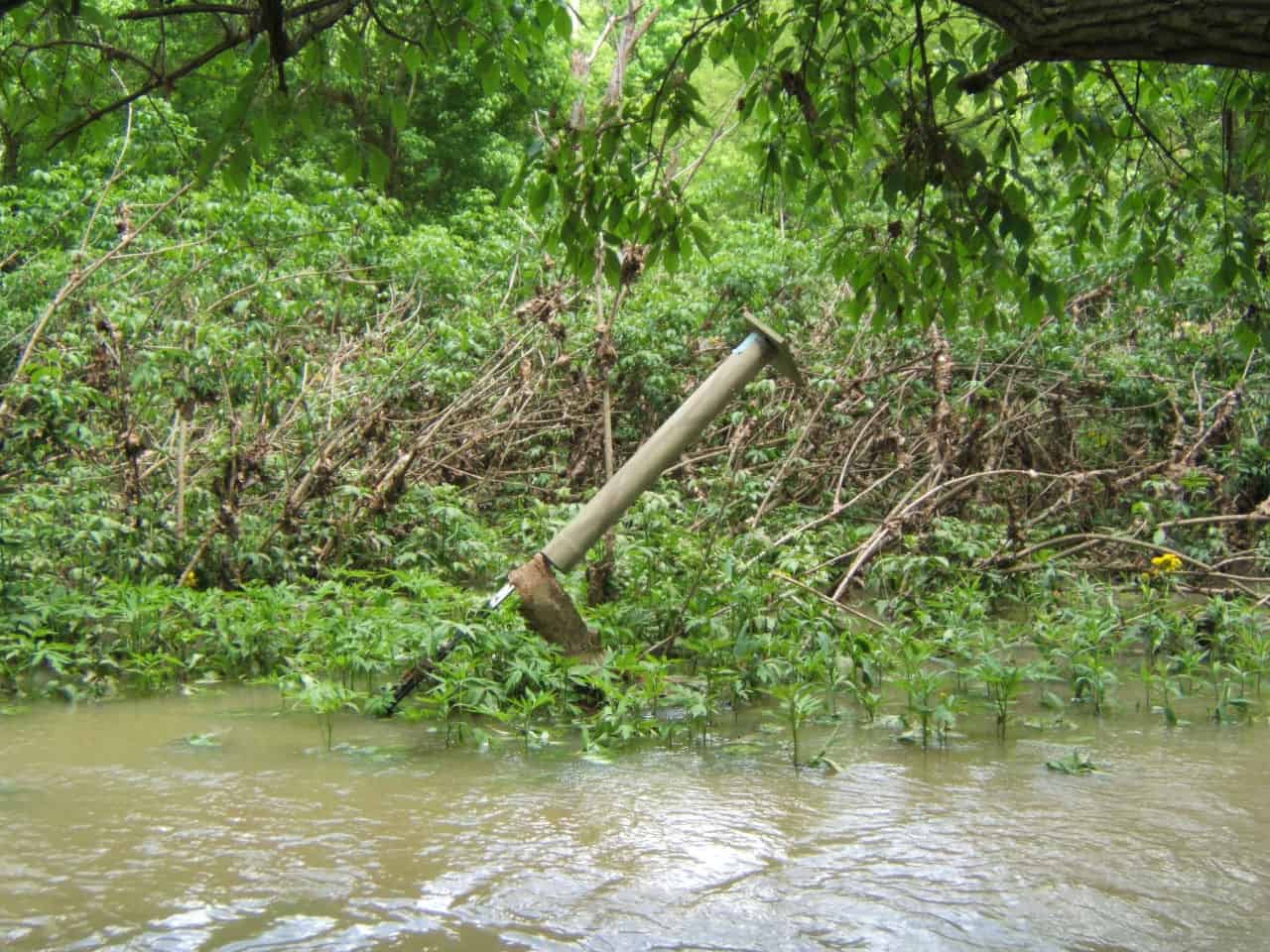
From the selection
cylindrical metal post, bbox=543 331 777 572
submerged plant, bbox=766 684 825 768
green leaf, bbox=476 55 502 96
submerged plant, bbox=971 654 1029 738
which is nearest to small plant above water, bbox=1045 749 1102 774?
submerged plant, bbox=971 654 1029 738

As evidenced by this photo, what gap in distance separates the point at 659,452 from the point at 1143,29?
2.97 metres

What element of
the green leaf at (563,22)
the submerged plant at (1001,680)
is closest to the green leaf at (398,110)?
the green leaf at (563,22)

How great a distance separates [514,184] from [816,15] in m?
1.27

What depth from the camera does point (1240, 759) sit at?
450 cm

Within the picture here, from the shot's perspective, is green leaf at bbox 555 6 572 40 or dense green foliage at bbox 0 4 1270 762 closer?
green leaf at bbox 555 6 572 40

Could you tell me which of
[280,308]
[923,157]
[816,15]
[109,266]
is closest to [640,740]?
[923,157]

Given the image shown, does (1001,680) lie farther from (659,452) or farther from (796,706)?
(659,452)

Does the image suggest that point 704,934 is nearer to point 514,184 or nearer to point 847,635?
point 514,184

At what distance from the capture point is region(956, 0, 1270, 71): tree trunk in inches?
94.3

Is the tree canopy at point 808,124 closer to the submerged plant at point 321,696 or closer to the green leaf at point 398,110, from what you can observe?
the green leaf at point 398,110

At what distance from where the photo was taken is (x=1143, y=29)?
2506mm

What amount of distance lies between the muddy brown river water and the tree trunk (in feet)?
6.38

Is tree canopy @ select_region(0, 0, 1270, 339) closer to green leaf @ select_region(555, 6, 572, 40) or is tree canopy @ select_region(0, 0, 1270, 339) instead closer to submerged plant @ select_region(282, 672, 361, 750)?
green leaf @ select_region(555, 6, 572, 40)

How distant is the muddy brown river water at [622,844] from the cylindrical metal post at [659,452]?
99 centimetres
